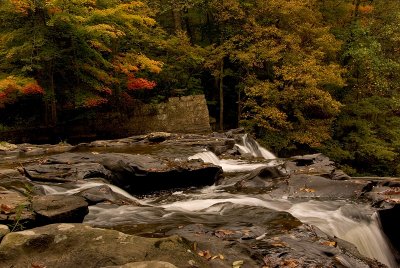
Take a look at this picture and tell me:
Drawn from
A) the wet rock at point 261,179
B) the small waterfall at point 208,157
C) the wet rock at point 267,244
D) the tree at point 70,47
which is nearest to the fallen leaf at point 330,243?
the wet rock at point 267,244

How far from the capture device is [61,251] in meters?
3.52

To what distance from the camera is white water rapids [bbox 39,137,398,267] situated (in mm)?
5988

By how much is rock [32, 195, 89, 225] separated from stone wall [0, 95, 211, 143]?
13.3 m

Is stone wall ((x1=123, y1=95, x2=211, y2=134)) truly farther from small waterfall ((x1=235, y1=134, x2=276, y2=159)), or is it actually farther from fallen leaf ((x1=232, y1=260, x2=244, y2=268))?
fallen leaf ((x1=232, y1=260, x2=244, y2=268))

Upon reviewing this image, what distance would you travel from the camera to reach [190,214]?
20.5 feet

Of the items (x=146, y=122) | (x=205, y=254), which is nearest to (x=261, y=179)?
(x=205, y=254)

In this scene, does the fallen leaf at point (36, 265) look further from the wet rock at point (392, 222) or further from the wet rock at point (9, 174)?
the wet rock at point (392, 222)

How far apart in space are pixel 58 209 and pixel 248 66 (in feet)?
52.4

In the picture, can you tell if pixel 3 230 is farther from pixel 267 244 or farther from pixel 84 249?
pixel 267 244

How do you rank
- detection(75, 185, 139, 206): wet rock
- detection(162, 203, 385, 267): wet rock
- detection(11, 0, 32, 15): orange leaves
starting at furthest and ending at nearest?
detection(11, 0, 32, 15): orange leaves
detection(75, 185, 139, 206): wet rock
detection(162, 203, 385, 267): wet rock

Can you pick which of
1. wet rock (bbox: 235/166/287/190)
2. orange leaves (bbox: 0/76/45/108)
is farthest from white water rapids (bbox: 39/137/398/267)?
orange leaves (bbox: 0/76/45/108)

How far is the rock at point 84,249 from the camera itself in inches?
131

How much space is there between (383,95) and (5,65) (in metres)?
19.4

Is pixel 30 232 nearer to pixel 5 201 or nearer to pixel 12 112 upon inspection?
pixel 5 201
